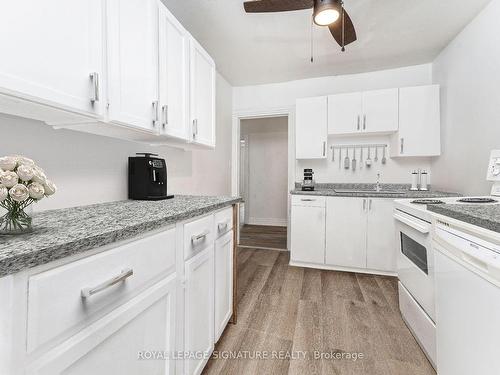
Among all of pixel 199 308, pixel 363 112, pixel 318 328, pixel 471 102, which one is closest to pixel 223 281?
pixel 199 308

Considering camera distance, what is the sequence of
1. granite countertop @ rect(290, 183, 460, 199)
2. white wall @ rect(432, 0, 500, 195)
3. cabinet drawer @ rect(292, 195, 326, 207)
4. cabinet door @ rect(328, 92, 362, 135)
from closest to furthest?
1. white wall @ rect(432, 0, 500, 195)
2. granite countertop @ rect(290, 183, 460, 199)
3. cabinet drawer @ rect(292, 195, 326, 207)
4. cabinet door @ rect(328, 92, 362, 135)

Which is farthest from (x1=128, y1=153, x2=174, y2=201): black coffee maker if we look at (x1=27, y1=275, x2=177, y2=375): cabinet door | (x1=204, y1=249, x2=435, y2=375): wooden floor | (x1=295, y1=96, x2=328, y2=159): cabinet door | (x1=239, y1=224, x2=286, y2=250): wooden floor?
(x1=239, y1=224, x2=286, y2=250): wooden floor

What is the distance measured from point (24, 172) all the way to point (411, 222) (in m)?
1.76

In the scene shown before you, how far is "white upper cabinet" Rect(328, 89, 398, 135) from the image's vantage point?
8.99 feet

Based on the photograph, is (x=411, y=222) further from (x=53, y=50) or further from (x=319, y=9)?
(x=53, y=50)

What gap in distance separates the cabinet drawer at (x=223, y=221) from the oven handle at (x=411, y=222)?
1106 millimetres

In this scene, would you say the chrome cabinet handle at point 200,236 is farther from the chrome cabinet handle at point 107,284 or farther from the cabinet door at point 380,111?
the cabinet door at point 380,111

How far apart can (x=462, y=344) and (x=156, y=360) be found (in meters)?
1.12

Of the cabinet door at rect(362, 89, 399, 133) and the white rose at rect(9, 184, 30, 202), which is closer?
the white rose at rect(9, 184, 30, 202)

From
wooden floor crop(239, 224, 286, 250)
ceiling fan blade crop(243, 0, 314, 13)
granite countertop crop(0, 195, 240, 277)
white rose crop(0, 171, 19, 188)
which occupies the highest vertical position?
ceiling fan blade crop(243, 0, 314, 13)

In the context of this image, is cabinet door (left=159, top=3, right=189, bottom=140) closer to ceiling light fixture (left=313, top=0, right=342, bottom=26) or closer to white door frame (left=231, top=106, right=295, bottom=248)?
ceiling light fixture (left=313, top=0, right=342, bottom=26)

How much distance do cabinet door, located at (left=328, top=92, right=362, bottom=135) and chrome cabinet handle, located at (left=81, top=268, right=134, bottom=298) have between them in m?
2.76

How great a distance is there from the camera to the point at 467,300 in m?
0.84

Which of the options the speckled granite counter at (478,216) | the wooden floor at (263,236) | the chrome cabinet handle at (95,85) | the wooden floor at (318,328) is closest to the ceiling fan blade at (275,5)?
the chrome cabinet handle at (95,85)
